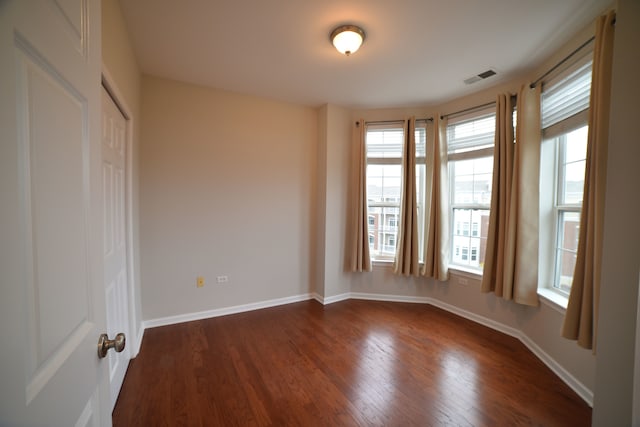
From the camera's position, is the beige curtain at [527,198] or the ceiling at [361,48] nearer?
the ceiling at [361,48]

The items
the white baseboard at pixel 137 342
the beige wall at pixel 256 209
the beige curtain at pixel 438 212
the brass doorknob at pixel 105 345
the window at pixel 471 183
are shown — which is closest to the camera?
the brass doorknob at pixel 105 345

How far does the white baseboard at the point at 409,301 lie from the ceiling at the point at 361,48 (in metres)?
2.65

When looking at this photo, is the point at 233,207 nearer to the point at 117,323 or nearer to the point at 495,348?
the point at 117,323

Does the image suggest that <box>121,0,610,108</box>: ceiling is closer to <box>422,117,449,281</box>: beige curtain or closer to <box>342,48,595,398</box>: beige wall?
<box>342,48,595,398</box>: beige wall

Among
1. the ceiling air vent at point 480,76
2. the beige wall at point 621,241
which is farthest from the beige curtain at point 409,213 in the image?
the beige wall at point 621,241

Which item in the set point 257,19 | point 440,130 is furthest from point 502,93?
point 257,19

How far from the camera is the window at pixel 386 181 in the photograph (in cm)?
365

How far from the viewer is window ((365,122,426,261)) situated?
12.0 ft

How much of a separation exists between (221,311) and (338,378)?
1757 mm

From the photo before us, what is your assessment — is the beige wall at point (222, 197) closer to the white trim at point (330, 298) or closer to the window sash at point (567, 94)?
the white trim at point (330, 298)

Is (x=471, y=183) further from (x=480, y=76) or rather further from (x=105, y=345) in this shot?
(x=105, y=345)

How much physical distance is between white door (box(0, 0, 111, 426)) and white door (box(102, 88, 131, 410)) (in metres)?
1.10

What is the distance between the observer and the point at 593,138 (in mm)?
1727

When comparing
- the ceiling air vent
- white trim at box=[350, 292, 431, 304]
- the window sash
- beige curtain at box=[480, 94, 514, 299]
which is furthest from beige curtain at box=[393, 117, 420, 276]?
the window sash
